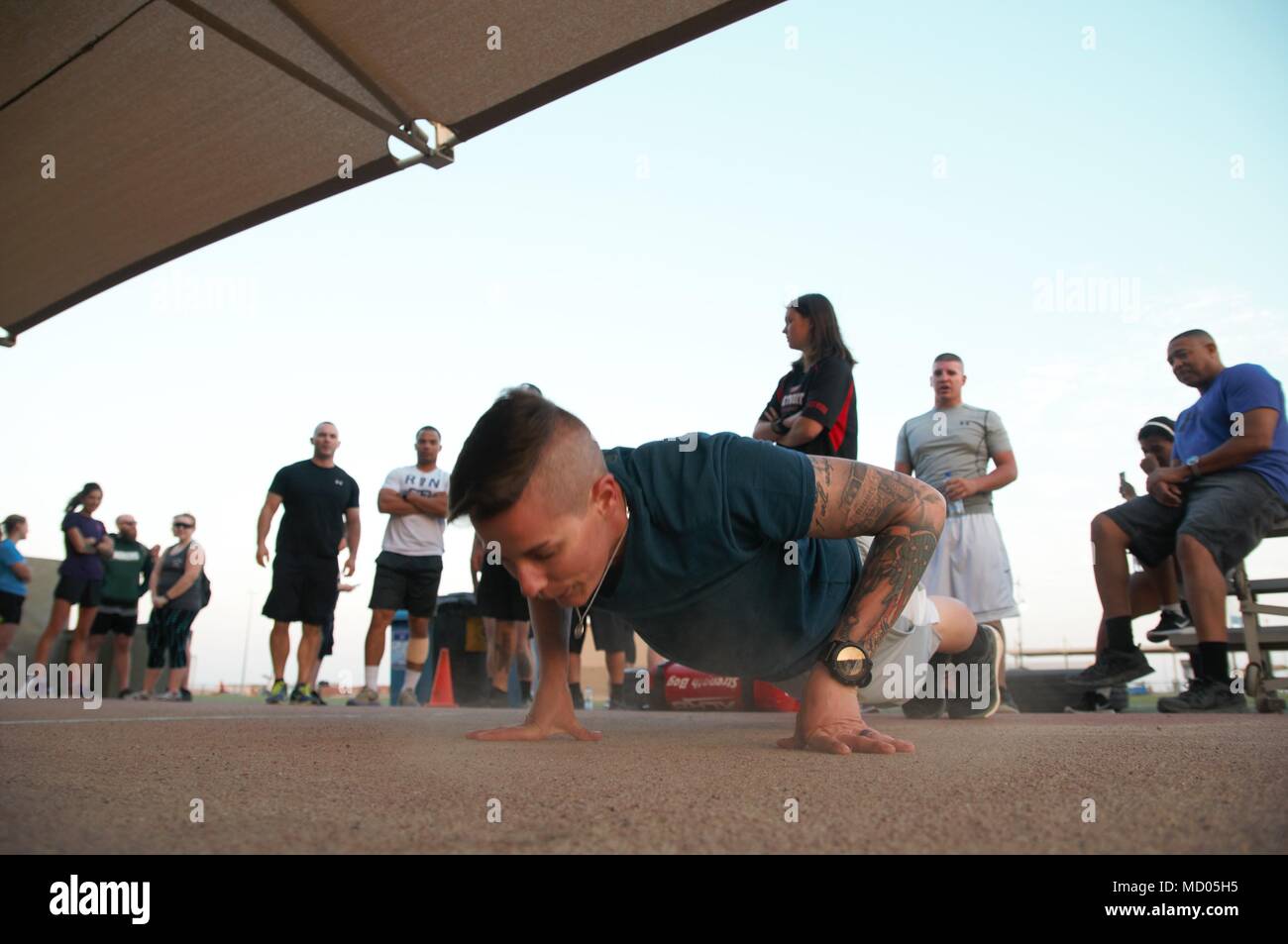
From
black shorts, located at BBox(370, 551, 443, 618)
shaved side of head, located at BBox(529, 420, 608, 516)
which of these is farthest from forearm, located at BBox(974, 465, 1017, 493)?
black shorts, located at BBox(370, 551, 443, 618)

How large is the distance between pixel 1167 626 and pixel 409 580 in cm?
493

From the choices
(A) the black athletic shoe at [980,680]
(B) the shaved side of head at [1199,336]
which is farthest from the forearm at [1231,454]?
(A) the black athletic shoe at [980,680]

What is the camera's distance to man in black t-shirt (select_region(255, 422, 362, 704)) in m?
6.02

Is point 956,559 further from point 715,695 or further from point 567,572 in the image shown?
point 567,572

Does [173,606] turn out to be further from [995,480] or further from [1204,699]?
[1204,699]

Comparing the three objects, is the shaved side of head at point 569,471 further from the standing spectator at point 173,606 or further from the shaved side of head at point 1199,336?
the standing spectator at point 173,606

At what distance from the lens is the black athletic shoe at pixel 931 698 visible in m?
3.18

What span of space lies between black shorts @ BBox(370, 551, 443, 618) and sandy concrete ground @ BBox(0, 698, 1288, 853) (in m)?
4.12

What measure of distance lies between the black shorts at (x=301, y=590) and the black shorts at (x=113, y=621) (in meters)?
3.07

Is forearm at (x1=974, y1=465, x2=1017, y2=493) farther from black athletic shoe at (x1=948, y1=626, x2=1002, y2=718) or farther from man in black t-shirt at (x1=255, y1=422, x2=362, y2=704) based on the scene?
man in black t-shirt at (x1=255, y1=422, x2=362, y2=704)

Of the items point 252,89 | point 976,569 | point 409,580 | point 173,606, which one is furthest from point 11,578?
point 976,569
